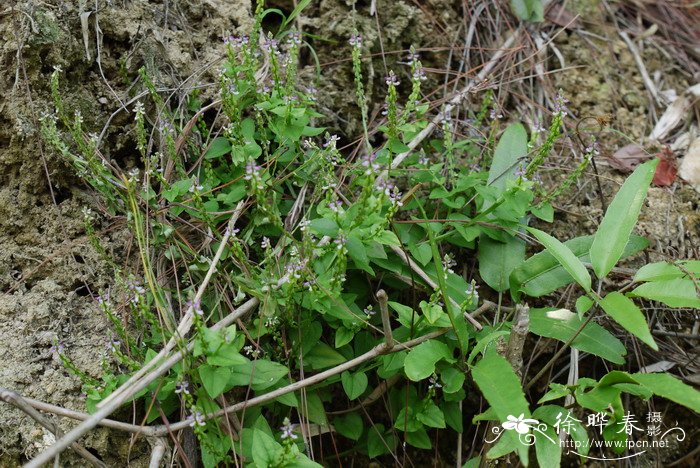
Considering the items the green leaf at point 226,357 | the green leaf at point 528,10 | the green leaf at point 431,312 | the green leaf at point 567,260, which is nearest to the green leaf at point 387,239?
the green leaf at point 431,312

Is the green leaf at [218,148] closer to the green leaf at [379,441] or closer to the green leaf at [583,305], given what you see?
the green leaf at [379,441]

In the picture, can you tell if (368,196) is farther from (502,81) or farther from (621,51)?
(621,51)

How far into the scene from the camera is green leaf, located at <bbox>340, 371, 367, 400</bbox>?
7.18 feet

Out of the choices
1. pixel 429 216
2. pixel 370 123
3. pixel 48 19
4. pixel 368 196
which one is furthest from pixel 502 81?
pixel 48 19

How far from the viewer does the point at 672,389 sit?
181 centimetres

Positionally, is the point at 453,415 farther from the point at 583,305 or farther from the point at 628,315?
the point at 628,315

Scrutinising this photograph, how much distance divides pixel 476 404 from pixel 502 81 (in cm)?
149

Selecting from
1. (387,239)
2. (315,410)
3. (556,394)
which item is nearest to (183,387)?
(315,410)

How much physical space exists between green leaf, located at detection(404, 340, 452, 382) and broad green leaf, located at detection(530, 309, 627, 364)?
332 millimetres

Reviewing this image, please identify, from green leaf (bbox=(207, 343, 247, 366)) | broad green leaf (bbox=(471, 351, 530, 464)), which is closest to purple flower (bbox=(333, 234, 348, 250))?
green leaf (bbox=(207, 343, 247, 366))

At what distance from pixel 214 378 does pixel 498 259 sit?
1.16 metres

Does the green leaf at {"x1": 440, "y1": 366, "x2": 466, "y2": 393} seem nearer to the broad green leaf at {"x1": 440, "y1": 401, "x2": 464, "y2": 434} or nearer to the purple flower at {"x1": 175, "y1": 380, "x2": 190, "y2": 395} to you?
the broad green leaf at {"x1": 440, "y1": 401, "x2": 464, "y2": 434}

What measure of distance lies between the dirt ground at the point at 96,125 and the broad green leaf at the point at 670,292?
59cm

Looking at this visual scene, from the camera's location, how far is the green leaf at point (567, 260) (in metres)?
2.08
